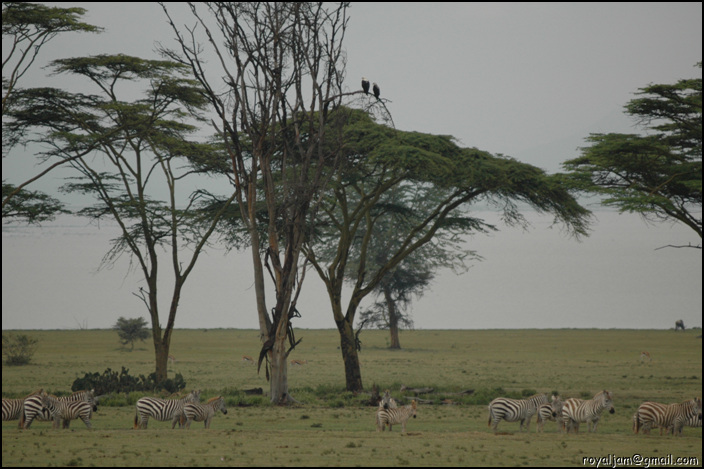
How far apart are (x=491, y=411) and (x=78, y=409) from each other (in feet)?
30.6

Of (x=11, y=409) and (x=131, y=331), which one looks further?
(x=131, y=331)

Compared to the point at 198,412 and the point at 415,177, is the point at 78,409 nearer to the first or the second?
the point at 198,412

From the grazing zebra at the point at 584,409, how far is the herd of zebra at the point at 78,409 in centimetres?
811

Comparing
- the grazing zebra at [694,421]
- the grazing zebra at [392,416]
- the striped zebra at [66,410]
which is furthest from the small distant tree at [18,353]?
the grazing zebra at [694,421]

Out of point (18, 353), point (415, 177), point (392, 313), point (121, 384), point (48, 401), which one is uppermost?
point (415, 177)

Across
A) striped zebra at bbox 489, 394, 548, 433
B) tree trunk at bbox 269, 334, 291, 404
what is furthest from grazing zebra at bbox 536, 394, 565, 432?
tree trunk at bbox 269, 334, 291, 404

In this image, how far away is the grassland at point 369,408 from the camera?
14.9m

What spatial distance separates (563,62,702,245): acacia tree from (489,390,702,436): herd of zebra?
31.5 ft

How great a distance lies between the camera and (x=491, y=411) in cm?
1892

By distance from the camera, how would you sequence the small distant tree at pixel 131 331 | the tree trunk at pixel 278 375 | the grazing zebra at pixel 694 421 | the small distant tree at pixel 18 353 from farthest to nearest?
1. the small distant tree at pixel 131 331
2. the small distant tree at pixel 18 353
3. the tree trunk at pixel 278 375
4. the grazing zebra at pixel 694 421

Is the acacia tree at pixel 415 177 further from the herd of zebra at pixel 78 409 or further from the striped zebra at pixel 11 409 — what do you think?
the striped zebra at pixel 11 409

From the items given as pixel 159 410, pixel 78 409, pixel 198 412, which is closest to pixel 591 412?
pixel 198 412

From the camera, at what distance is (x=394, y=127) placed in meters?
29.5

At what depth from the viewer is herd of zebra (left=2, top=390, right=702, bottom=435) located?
60.2 ft
